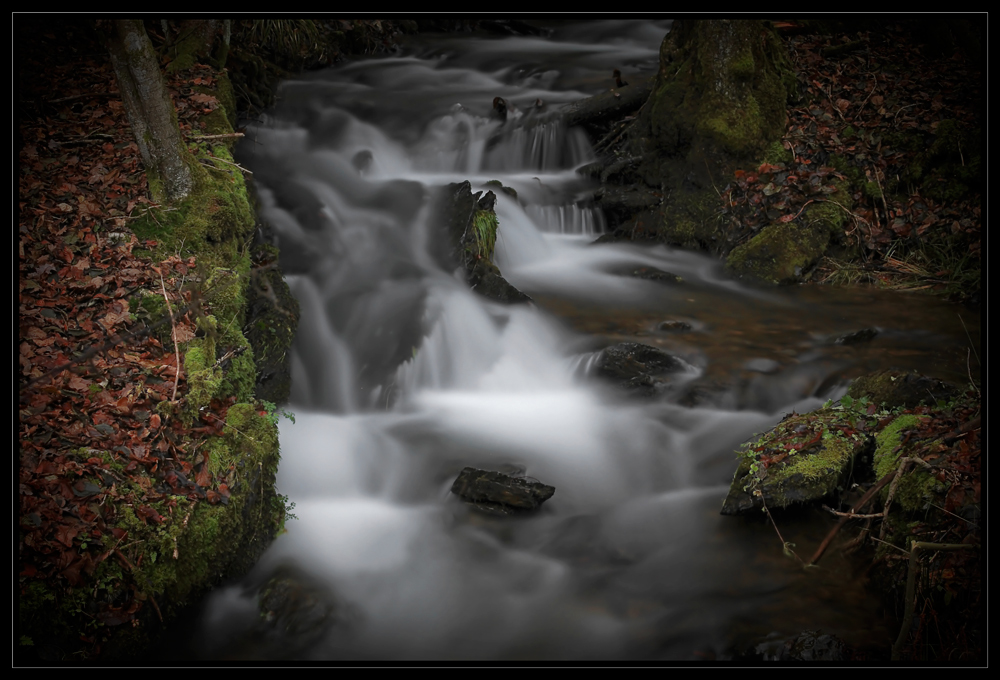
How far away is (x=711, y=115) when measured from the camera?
9.50 m

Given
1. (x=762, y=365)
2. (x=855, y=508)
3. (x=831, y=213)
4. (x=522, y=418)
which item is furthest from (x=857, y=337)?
(x=522, y=418)

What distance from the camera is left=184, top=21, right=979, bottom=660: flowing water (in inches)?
158

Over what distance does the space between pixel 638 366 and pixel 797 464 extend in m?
2.19

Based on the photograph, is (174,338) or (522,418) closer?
(174,338)

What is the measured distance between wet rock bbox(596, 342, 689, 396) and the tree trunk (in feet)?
14.5

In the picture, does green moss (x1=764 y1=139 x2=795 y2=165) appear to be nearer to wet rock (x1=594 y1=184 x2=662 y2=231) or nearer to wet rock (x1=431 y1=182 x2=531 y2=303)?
wet rock (x1=594 y1=184 x2=662 y2=231)

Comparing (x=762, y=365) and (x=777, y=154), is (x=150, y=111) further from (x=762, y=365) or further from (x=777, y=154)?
(x=777, y=154)

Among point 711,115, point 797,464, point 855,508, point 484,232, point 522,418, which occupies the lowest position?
point 855,508

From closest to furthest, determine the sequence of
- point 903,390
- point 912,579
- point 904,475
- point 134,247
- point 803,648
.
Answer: point 912,579 → point 803,648 → point 904,475 → point 903,390 → point 134,247

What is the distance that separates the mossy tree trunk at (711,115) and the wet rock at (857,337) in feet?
9.29

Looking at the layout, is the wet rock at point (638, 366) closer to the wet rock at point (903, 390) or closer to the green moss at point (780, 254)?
the wet rock at point (903, 390)

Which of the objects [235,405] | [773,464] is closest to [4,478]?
[235,405]

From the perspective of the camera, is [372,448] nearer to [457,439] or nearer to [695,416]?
[457,439]

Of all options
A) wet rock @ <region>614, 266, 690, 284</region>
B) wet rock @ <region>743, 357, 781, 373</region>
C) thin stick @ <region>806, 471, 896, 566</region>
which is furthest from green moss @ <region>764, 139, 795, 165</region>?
thin stick @ <region>806, 471, 896, 566</region>
